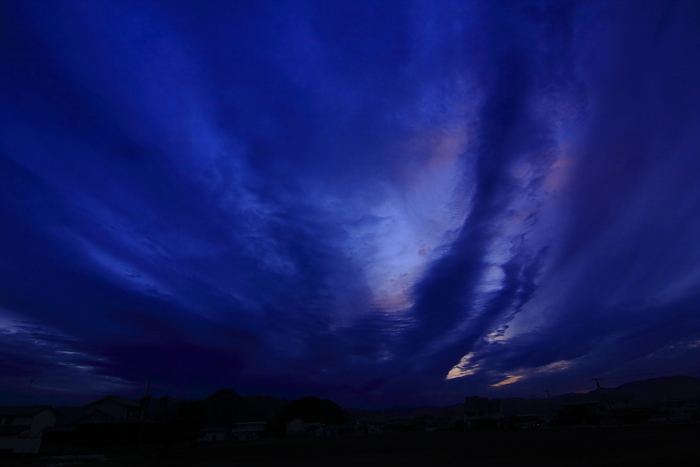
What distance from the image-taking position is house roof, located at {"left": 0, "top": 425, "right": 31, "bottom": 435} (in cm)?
3918

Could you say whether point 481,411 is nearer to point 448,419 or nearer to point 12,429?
point 448,419

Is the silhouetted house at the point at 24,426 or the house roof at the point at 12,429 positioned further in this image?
the house roof at the point at 12,429

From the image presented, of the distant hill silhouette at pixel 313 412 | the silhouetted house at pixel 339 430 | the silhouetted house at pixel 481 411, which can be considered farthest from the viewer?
the distant hill silhouette at pixel 313 412

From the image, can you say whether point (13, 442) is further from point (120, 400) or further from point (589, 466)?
point (589, 466)

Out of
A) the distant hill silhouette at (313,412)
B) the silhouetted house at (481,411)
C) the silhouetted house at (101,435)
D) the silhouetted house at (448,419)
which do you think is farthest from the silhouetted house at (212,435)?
the silhouetted house at (481,411)

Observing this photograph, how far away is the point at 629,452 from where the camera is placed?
21.4m

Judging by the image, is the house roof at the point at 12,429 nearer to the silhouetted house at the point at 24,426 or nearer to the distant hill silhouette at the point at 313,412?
the silhouetted house at the point at 24,426

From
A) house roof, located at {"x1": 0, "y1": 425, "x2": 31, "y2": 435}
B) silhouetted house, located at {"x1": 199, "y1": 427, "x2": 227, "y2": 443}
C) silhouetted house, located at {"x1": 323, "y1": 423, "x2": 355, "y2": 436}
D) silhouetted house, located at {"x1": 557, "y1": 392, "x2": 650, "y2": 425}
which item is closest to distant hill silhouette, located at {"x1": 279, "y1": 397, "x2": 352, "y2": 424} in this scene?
silhouetted house, located at {"x1": 323, "y1": 423, "x2": 355, "y2": 436}

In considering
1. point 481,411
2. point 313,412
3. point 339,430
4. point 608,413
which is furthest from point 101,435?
point 313,412

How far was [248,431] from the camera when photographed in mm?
105562

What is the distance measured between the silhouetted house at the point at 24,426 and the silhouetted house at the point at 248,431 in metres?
62.2

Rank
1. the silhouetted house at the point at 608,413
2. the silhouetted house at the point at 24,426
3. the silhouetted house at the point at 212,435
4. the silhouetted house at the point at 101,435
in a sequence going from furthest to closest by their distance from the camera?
the silhouetted house at the point at 212,435 < the silhouetted house at the point at 608,413 < the silhouetted house at the point at 101,435 < the silhouetted house at the point at 24,426

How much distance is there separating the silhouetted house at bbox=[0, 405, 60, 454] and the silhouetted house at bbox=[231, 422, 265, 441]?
62.2m

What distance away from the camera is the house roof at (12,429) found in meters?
39.2
